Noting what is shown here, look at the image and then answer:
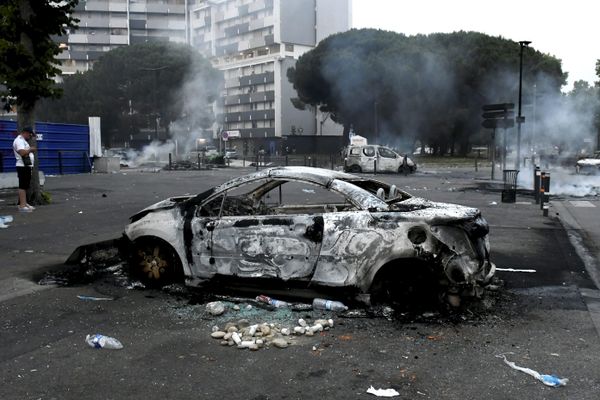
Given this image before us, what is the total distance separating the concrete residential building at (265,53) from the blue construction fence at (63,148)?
47.6 metres

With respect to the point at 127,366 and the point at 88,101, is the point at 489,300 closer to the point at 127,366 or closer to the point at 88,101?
the point at 127,366

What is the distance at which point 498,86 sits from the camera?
47688 mm

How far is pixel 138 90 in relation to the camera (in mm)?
62438

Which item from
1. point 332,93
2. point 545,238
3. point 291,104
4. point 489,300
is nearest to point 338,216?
point 489,300

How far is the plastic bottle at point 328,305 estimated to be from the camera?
16.2 feet

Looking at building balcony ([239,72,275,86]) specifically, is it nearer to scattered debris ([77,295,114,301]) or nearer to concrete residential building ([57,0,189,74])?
concrete residential building ([57,0,189,74])

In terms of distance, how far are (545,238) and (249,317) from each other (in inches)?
252

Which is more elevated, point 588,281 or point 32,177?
point 32,177

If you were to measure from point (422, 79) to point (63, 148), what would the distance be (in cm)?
3226

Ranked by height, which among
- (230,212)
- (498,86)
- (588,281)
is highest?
(498,86)

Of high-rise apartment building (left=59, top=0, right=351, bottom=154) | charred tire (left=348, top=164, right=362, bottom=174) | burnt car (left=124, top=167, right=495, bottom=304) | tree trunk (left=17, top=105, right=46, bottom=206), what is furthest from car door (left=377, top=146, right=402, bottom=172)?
high-rise apartment building (left=59, top=0, right=351, bottom=154)

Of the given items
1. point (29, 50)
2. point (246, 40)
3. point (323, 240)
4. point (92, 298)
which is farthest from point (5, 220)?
point (246, 40)

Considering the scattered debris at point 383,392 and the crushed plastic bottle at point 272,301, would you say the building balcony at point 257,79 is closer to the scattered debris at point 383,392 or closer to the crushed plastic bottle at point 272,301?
the crushed plastic bottle at point 272,301

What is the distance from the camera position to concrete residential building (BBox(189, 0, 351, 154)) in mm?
76000
